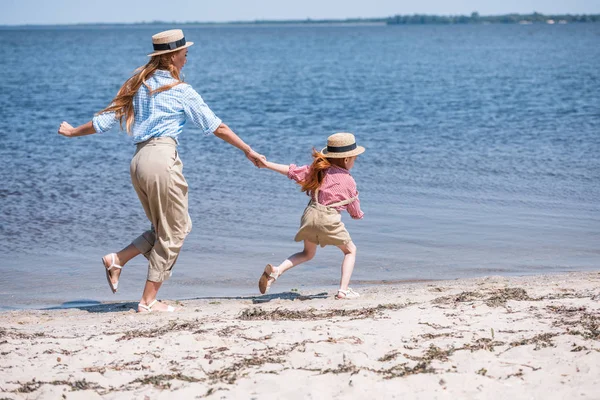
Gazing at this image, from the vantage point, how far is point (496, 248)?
26.6 feet

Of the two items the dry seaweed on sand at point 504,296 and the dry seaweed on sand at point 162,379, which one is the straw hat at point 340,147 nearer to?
the dry seaweed on sand at point 504,296

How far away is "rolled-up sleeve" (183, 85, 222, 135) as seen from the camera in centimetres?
532

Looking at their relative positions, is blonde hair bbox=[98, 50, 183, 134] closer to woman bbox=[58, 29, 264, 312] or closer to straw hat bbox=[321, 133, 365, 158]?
woman bbox=[58, 29, 264, 312]

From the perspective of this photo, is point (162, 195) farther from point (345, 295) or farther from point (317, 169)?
point (345, 295)

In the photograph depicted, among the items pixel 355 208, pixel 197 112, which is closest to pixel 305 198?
pixel 355 208

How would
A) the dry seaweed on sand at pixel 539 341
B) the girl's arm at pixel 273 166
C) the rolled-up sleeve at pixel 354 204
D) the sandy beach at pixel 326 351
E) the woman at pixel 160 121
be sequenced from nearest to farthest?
the sandy beach at pixel 326 351 → the dry seaweed on sand at pixel 539 341 → the woman at pixel 160 121 → the girl's arm at pixel 273 166 → the rolled-up sleeve at pixel 354 204

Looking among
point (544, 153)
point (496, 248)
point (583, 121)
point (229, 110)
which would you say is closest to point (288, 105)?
point (229, 110)

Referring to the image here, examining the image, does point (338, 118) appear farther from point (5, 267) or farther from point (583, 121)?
point (5, 267)

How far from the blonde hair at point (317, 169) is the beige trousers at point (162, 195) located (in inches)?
38.6

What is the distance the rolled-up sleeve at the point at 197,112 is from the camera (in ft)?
17.5

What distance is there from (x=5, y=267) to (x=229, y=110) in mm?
14583

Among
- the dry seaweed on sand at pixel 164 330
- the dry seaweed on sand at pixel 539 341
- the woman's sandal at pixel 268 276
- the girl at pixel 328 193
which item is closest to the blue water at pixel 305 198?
the woman's sandal at pixel 268 276

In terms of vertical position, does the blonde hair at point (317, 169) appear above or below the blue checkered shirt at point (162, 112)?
below

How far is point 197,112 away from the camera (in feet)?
17.6
